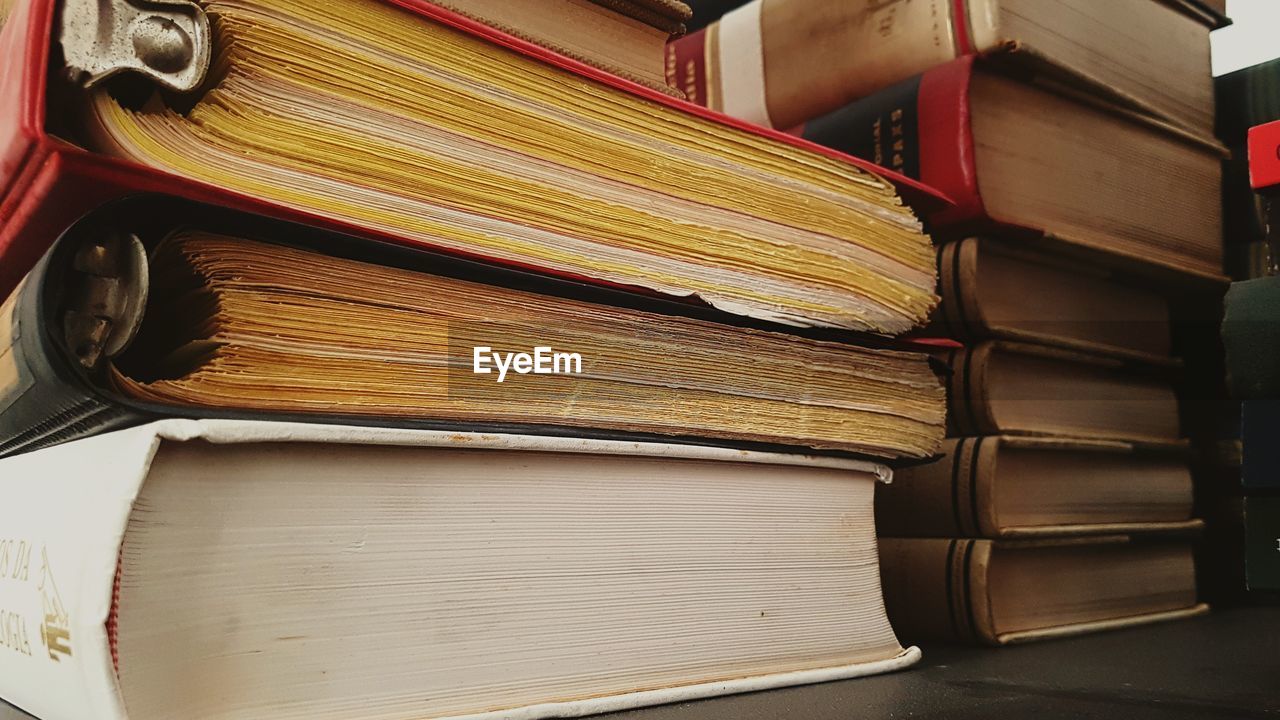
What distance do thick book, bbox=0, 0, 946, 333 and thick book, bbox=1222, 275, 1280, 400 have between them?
0.75 ft

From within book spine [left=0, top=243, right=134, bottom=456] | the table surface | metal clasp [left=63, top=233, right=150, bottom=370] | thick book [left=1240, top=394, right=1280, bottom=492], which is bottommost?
the table surface

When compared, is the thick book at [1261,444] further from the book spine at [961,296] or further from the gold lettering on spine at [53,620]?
the gold lettering on spine at [53,620]

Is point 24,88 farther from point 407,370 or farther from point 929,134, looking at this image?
point 929,134

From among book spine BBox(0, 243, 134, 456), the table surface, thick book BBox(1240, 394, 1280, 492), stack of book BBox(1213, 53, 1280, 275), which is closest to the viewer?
book spine BBox(0, 243, 134, 456)

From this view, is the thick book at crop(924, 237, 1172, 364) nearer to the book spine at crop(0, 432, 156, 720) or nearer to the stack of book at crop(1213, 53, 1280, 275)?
the stack of book at crop(1213, 53, 1280, 275)

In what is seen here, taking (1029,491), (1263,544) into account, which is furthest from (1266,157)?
(1029,491)

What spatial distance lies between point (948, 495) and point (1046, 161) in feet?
1.03

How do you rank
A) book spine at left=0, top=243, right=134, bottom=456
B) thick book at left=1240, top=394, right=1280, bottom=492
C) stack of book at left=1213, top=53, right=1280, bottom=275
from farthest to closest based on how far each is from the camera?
stack of book at left=1213, top=53, right=1280, bottom=275
thick book at left=1240, top=394, right=1280, bottom=492
book spine at left=0, top=243, right=134, bottom=456

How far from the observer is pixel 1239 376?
2.12 feet

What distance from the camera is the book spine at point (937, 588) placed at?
2.59ft

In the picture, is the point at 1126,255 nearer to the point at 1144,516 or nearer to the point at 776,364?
the point at 1144,516

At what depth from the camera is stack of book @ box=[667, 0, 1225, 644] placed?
0.82 meters

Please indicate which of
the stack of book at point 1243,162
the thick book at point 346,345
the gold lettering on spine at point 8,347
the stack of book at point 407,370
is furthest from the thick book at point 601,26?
the stack of book at point 1243,162

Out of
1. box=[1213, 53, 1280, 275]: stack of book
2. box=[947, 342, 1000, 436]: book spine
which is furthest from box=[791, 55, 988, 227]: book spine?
box=[1213, 53, 1280, 275]: stack of book
